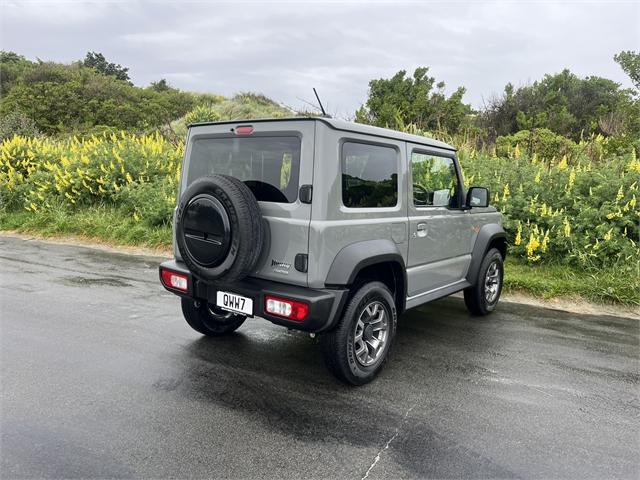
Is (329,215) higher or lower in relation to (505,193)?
lower

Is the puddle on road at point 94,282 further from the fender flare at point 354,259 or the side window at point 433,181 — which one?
the side window at point 433,181

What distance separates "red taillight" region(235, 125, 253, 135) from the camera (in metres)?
3.58

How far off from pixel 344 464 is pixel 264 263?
148 cm

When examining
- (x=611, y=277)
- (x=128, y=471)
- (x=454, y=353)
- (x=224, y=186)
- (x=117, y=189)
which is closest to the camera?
(x=128, y=471)

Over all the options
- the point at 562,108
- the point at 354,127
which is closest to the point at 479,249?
the point at 354,127

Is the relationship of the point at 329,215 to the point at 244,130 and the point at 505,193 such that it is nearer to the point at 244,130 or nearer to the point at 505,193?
the point at 244,130

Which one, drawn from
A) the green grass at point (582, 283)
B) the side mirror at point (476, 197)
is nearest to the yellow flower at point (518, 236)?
the green grass at point (582, 283)

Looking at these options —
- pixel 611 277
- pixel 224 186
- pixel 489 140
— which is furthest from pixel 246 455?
pixel 489 140

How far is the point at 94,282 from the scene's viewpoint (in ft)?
21.6

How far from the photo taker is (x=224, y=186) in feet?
10.7

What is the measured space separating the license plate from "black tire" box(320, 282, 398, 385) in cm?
58

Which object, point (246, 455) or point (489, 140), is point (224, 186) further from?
point (489, 140)

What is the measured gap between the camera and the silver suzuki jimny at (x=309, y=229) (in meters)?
3.26

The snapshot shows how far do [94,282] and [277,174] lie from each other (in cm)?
436
